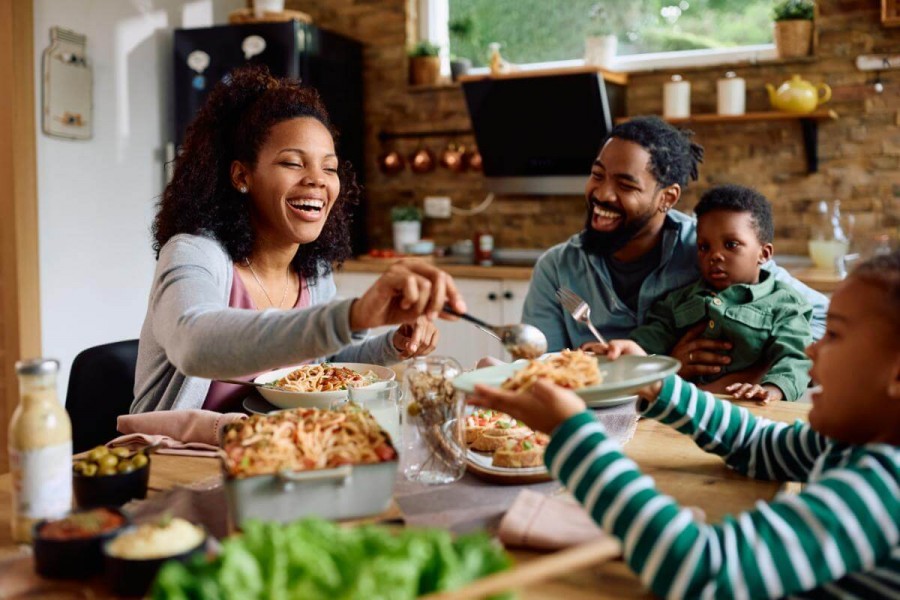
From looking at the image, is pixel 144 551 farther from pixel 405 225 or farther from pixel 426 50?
pixel 426 50

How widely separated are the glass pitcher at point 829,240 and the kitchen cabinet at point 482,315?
1.30m

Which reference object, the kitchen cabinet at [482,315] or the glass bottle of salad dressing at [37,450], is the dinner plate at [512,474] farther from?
the kitchen cabinet at [482,315]

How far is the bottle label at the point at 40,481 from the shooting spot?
1.09 metres

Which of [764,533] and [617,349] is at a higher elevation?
[617,349]

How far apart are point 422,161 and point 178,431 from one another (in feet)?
11.4

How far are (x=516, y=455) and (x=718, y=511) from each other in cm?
31

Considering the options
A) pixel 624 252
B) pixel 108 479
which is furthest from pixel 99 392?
pixel 624 252

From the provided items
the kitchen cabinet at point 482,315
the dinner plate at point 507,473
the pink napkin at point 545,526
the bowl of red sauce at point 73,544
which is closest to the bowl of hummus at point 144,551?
the bowl of red sauce at point 73,544

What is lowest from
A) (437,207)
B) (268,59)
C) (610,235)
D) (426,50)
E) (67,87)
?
(610,235)


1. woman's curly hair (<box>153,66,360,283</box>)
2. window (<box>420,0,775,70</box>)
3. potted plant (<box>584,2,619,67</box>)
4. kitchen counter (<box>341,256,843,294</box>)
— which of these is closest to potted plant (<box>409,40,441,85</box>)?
window (<box>420,0,775,70</box>)

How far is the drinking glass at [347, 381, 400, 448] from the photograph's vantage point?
1463 millimetres

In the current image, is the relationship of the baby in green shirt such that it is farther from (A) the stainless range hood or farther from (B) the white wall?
(B) the white wall

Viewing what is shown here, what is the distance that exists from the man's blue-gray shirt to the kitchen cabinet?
136 centimetres

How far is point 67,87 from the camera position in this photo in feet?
13.1
